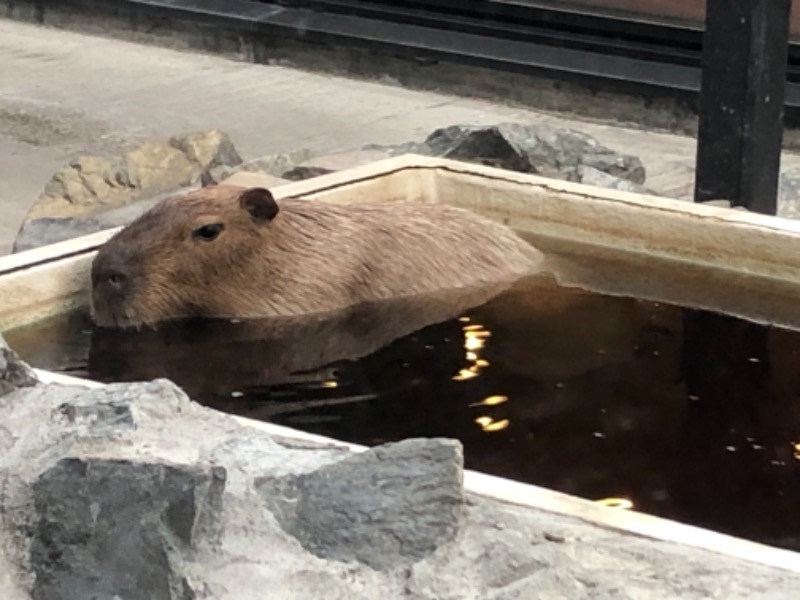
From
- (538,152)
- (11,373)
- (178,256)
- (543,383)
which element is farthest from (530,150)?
(11,373)

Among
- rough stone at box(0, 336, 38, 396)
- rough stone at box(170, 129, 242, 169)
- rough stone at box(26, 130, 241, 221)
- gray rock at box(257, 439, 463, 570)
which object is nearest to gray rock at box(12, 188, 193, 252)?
rough stone at box(26, 130, 241, 221)

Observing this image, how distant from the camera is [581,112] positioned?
782 cm

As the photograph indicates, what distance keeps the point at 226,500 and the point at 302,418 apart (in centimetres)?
79

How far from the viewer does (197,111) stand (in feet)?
26.3

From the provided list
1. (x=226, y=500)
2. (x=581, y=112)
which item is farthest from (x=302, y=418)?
(x=581, y=112)

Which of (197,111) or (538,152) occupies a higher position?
(538,152)

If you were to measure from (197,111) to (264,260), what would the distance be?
3.80m

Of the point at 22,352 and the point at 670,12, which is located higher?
the point at 670,12

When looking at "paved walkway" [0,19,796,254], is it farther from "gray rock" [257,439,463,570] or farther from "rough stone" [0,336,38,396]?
"gray rock" [257,439,463,570]

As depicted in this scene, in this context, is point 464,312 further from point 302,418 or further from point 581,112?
point 581,112

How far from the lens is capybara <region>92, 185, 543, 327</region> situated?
4219 mm

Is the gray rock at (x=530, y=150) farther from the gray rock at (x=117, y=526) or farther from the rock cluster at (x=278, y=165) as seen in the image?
the gray rock at (x=117, y=526)

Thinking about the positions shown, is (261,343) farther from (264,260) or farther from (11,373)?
(11,373)

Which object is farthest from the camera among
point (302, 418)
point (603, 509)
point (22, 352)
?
point (22, 352)
